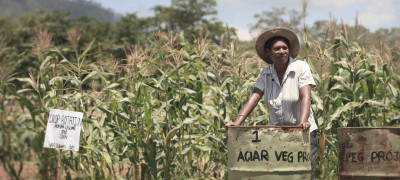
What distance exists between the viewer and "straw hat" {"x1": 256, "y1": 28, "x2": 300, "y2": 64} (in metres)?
4.15

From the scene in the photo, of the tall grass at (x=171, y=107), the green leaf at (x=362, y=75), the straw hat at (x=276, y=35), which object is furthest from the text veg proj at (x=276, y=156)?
the green leaf at (x=362, y=75)

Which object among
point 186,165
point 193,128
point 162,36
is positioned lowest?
point 186,165

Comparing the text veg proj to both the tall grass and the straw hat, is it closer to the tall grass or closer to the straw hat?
the straw hat

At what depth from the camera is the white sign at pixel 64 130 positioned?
4688mm

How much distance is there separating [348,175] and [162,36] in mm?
2314

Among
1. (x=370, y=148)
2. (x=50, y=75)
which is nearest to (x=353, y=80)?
(x=370, y=148)

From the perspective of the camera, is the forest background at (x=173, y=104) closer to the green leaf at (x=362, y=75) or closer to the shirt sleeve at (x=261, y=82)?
the green leaf at (x=362, y=75)

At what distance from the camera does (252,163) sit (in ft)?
11.9

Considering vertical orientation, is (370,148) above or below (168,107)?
below

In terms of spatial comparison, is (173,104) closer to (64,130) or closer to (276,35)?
(64,130)

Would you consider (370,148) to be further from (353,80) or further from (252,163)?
(353,80)

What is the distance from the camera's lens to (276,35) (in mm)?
4184

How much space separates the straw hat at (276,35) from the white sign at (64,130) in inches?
67.5

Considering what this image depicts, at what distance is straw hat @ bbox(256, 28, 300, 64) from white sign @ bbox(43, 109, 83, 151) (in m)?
1.72
